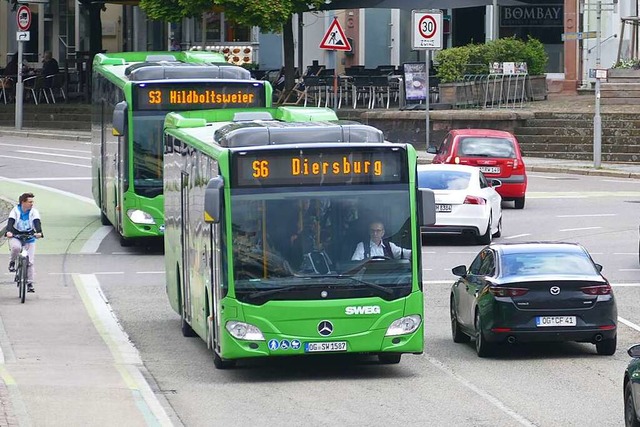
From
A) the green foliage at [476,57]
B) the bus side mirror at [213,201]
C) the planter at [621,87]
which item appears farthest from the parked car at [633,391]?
the planter at [621,87]

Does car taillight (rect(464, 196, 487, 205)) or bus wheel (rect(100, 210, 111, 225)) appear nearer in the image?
car taillight (rect(464, 196, 487, 205))

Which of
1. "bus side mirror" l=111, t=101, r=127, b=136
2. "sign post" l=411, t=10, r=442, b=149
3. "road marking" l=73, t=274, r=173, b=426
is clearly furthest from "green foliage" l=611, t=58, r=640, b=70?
"road marking" l=73, t=274, r=173, b=426

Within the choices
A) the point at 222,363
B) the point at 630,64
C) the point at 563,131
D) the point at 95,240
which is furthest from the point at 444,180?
the point at 630,64

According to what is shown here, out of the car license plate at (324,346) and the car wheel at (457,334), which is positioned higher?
the car license plate at (324,346)

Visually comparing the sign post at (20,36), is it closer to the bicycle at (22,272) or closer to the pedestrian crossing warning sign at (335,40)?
the pedestrian crossing warning sign at (335,40)

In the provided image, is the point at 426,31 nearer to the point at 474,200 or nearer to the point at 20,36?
the point at 20,36

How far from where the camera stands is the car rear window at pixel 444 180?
2973cm

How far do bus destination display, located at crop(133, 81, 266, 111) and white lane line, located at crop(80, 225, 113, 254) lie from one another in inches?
122

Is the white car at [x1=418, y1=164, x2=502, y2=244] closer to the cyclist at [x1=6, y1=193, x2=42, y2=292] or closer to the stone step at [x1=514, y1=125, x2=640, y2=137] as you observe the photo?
the cyclist at [x1=6, y1=193, x2=42, y2=292]

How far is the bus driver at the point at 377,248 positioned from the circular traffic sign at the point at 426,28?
2776 centimetres

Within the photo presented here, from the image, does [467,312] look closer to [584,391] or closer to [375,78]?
[584,391]

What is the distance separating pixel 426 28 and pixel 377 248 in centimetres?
2798

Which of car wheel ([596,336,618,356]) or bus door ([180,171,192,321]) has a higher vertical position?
bus door ([180,171,192,321])

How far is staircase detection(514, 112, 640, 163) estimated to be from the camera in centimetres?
4488
